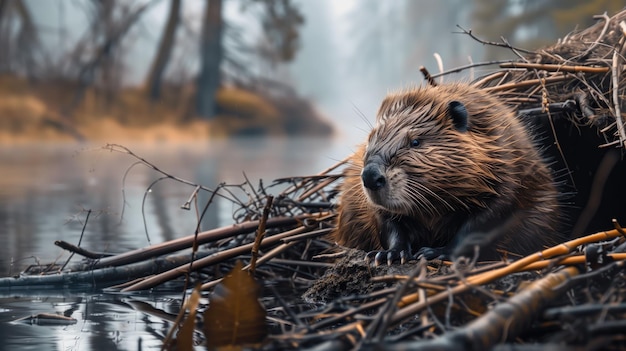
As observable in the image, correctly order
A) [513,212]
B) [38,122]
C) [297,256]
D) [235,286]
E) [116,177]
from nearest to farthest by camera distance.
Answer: [235,286] < [513,212] < [297,256] < [116,177] < [38,122]

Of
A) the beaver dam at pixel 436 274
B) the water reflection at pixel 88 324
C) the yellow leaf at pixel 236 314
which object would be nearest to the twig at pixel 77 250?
the beaver dam at pixel 436 274

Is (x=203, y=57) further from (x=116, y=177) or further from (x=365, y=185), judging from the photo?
(x=365, y=185)

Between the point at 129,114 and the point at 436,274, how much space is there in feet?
35.9

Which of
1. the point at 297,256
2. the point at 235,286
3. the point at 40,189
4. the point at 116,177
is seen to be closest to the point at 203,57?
the point at 116,177

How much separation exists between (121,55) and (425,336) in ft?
39.7

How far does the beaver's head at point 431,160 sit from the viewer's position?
1.96 meters

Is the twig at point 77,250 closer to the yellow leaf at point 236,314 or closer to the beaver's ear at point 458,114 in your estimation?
the yellow leaf at point 236,314

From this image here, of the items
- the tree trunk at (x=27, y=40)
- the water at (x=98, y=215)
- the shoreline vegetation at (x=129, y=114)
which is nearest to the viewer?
the water at (x=98, y=215)

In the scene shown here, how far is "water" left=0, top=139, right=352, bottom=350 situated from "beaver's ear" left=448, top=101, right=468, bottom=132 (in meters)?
0.40

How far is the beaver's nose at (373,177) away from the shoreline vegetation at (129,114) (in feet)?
33.6

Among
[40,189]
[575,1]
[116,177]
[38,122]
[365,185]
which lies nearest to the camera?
[365,185]

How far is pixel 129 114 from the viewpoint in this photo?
1242cm

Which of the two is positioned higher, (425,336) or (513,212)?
(513,212)

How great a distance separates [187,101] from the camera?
505 inches
